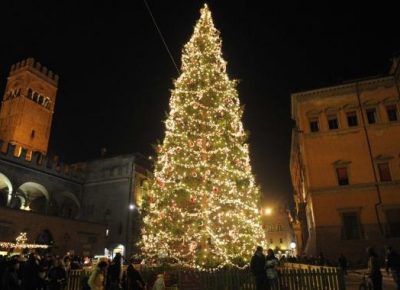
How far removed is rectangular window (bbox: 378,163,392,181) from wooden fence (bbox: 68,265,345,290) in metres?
18.4

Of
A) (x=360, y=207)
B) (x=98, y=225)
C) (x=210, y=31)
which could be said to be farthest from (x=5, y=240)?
(x=360, y=207)

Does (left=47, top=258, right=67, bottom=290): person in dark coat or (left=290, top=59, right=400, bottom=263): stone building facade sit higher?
(left=290, top=59, right=400, bottom=263): stone building facade

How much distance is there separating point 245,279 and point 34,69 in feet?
184

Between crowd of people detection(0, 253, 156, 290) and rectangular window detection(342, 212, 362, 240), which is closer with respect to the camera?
crowd of people detection(0, 253, 156, 290)

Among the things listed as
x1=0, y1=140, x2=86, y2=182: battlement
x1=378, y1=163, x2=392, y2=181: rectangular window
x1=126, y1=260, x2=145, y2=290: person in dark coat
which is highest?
x1=0, y1=140, x2=86, y2=182: battlement

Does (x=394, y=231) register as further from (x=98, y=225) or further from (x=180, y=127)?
(x=98, y=225)

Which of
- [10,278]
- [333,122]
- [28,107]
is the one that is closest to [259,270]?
[10,278]

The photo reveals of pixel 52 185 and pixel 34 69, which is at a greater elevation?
pixel 34 69

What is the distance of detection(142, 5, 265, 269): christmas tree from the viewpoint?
14.4 meters

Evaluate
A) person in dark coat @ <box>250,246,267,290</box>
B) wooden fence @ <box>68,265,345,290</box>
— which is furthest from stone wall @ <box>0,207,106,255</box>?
person in dark coat @ <box>250,246,267,290</box>

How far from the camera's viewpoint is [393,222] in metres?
25.3

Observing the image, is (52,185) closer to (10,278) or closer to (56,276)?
(56,276)

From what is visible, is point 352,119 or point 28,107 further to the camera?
point 28,107

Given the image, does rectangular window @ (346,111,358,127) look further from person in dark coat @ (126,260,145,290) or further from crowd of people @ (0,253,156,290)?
person in dark coat @ (126,260,145,290)
